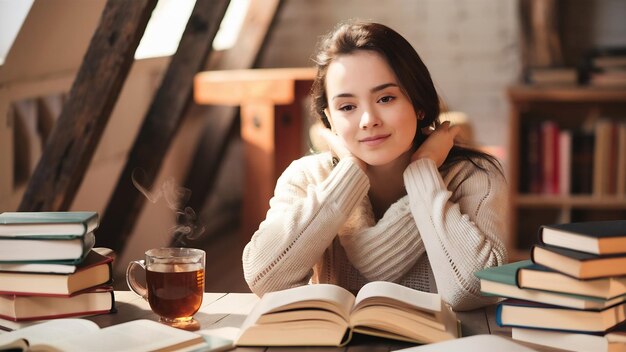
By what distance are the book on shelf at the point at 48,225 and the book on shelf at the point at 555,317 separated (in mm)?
662

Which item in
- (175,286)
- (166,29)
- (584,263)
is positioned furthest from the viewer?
(166,29)

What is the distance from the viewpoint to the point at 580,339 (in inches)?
47.3

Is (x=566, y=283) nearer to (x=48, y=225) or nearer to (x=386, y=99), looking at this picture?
(x=386, y=99)

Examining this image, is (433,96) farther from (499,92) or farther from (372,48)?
(499,92)

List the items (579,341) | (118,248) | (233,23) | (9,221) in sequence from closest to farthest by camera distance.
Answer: (579,341), (9,221), (118,248), (233,23)

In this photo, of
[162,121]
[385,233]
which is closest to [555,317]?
[385,233]

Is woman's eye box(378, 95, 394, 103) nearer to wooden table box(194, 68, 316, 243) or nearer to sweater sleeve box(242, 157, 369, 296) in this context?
sweater sleeve box(242, 157, 369, 296)

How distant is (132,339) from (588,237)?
656 millimetres

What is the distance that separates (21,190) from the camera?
103 inches

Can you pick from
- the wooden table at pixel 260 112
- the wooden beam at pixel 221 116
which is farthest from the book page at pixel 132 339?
the wooden beam at pixel 221 116

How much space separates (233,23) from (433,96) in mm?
2986

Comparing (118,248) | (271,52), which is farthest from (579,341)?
(271,52)

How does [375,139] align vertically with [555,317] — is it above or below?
above

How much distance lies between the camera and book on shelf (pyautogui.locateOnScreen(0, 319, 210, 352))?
1160 millimetres
